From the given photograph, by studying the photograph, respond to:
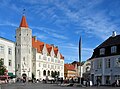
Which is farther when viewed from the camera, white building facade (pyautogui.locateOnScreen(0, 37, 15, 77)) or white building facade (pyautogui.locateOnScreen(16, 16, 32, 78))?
white building facade (pyautogui.locateOnScreen(16, 16, 32, 78))

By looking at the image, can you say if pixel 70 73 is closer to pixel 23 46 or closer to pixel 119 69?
pixel 23 46

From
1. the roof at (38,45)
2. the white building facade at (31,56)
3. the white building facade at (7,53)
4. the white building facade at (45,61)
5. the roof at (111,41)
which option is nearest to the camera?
the roof at (111,41)

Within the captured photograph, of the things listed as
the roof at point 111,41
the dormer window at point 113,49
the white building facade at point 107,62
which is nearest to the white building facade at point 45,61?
the white building facade at point 107,62

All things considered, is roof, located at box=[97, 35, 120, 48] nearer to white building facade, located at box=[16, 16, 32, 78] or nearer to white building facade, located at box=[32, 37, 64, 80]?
white building facade, located at box=[16, 16, 32, 78]

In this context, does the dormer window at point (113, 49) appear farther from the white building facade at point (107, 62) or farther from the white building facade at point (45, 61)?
the white building facade at point (45, 61)

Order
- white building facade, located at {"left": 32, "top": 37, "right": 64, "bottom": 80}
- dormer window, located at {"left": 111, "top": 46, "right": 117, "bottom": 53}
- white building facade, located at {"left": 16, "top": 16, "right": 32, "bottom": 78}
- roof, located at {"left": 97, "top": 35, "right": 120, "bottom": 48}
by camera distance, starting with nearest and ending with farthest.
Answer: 1. dormer window, located at {"left": 111, "top": 46, "right": 117, "bottom": 53}
2. roof, located at {"left": 97, "top": 35, "right": 120, "bottom": 48}
3. white building facade, located at {"left": 16, "top": 16, "right": 32, "bottom": 78}
4. white building facade, located at {"left": 32, "top": 37, "right": 64, "bottom": 80}

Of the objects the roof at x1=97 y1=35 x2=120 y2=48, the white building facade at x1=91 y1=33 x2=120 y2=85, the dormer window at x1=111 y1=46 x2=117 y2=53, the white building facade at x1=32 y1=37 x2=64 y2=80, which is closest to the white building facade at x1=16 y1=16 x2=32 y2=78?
the white building facade at x1=32 y1=37 x2=64 y2=80

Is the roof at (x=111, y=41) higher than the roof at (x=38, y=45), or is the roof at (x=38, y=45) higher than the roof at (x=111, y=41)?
the roof at (x=38, y=45)

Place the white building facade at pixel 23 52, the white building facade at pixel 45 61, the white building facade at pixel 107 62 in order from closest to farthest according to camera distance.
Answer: the white building facade at pixel 107 62, the white building facade at pixel 23 52, the white building facade at pixel 45 61

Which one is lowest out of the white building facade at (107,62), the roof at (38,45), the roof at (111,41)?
the white building facade at (107,62)

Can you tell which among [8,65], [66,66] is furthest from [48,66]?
[8,65]

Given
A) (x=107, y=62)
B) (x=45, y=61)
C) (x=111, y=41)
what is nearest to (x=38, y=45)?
(x=45, y=61)

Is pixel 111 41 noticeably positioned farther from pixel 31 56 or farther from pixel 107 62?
pixel 31 56

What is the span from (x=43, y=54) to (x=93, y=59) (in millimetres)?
57755
